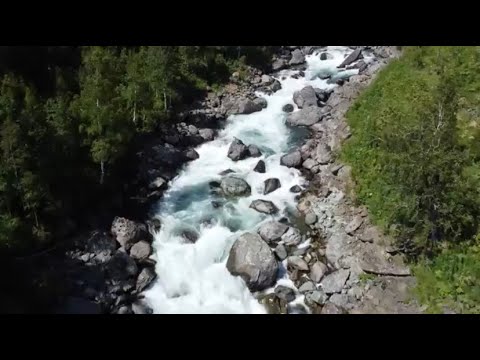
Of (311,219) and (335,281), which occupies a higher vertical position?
(311,219)

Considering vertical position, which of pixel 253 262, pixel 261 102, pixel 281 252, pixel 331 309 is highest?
pixel 261 102

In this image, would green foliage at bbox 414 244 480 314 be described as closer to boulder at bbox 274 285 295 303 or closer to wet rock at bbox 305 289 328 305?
wet rock at bbox 305 289 328 305

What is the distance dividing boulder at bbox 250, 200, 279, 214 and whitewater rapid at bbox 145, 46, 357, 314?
0.93 feet

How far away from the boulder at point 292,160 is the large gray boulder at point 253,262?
7795 mm

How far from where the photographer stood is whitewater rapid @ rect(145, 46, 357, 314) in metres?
22.1

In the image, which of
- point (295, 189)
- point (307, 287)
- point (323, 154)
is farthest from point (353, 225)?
point (323, 154)

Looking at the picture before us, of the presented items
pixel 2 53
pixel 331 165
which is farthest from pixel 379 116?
pixel 2 53

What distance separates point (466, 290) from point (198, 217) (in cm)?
1351

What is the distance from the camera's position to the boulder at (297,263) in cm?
2308

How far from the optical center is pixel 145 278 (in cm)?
2236

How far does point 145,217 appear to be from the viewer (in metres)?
25.8

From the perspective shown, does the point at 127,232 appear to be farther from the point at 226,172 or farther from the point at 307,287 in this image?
the point at 307,287

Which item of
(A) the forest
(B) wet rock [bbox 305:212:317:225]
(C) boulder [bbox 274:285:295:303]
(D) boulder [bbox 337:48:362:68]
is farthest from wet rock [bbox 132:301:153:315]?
(D) boulder [bbox 337:48:362:68]

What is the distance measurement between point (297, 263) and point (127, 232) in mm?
8510
